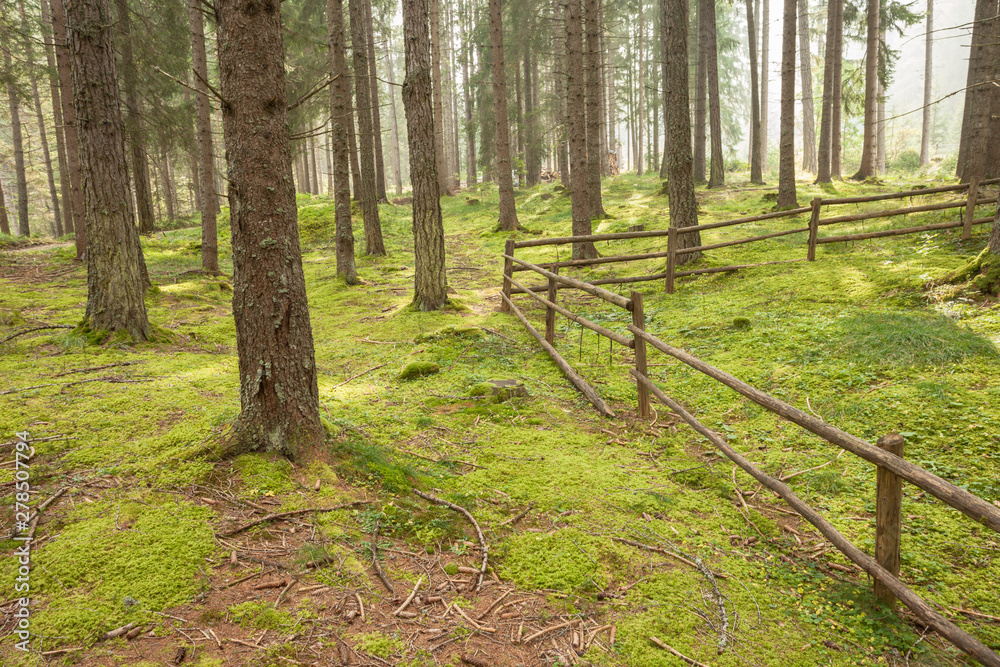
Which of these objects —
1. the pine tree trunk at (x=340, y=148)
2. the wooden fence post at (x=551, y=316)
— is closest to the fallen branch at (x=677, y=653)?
the wooden fence post at (x=551, y=316)

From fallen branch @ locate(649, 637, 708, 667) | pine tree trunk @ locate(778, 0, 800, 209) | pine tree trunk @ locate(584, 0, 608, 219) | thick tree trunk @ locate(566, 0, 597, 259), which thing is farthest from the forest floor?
pine tree trunk @ locate(584, 0, 608, 219)

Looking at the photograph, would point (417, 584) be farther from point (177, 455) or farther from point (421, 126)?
point (421, 126)

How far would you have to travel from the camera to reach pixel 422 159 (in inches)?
340

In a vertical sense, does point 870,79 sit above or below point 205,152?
above

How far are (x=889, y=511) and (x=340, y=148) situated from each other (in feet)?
37.4

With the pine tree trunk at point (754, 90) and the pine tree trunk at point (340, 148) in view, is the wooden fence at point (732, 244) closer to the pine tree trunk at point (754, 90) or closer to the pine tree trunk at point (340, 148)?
the pine tree trunk at point (340, 148)

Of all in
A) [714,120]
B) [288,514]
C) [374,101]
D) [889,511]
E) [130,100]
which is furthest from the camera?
[374,101]

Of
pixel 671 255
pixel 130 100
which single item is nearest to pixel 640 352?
pixel 671 255

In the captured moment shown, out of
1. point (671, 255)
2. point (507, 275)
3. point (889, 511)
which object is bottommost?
point (889, 511)

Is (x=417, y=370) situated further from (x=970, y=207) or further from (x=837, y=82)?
(x=837, y=82)

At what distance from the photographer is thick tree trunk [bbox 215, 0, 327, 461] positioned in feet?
11.3

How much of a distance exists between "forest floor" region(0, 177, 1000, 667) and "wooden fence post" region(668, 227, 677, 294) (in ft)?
8.05

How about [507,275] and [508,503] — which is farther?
[507,275]

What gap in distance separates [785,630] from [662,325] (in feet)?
19.7
